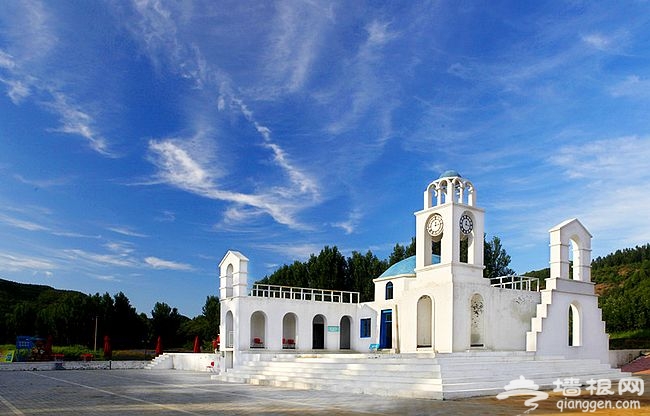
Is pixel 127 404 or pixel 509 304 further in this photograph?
pixel 509 304

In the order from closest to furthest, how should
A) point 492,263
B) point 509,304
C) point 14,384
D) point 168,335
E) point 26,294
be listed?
point 14,384 → point 509,304 → point 492,263 → point 168,335 → point 26,294

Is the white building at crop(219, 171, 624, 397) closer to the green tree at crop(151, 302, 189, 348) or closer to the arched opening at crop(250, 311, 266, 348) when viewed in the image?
the arched opening at crop(250, 311, 266, 348)

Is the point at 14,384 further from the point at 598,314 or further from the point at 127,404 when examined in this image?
the point at 598,314

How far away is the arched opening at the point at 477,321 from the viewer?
2442 cm

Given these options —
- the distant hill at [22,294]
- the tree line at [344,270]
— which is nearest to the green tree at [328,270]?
the tree line at [344,270]

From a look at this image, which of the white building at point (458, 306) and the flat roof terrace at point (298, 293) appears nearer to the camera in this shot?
the white building at point (458, 306)

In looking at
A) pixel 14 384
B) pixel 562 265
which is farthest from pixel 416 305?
pixel 14 384

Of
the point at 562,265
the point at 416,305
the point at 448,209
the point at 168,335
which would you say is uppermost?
the point at 448,209

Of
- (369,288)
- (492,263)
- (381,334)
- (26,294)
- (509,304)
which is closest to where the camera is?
(509,304)

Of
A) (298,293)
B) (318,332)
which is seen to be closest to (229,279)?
(298,293)

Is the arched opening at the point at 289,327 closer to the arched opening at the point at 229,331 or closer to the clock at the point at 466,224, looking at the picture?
the arched opening at the point at 229,331

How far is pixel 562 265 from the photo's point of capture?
81.9ft

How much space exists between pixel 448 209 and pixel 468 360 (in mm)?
7840

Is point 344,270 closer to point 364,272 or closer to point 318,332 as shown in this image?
point 364,272
